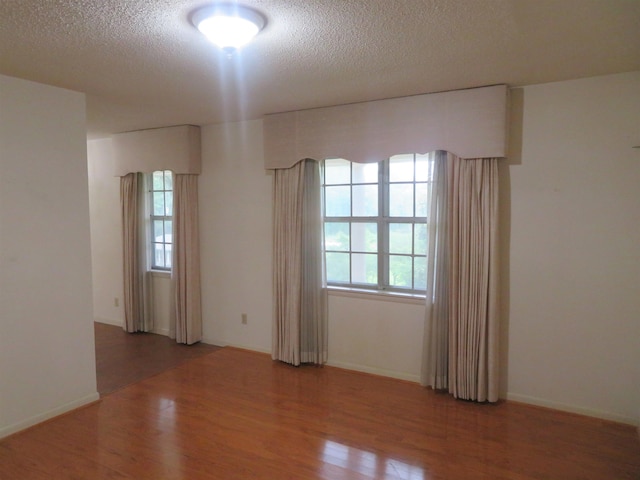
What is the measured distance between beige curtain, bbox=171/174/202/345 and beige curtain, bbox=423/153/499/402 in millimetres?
2749

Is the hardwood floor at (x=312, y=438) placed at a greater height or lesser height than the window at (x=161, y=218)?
lesser

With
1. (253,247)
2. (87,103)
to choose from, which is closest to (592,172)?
(253,247)

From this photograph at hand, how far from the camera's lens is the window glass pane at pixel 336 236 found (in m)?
4.40

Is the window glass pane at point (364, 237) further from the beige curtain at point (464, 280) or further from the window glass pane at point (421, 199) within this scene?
the beige curtain at point (464, 280)

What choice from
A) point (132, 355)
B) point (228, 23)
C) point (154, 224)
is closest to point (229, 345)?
point (132, 355)

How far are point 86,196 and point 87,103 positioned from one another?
3.08 ft

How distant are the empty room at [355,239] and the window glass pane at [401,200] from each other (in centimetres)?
1

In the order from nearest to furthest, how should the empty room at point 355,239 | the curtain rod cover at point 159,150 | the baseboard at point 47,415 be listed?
the empty room at point 355,239, the baseboard at point 47,415, the curtain rod cover at point 159,150

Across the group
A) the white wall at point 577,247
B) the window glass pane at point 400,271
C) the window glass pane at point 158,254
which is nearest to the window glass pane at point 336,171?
the window glass pane at point 400,271

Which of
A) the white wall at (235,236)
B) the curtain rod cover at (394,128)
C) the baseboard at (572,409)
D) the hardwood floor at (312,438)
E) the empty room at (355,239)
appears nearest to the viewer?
the empty room at (355,239)

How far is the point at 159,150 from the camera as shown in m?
5.13

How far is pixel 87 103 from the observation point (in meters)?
3.89

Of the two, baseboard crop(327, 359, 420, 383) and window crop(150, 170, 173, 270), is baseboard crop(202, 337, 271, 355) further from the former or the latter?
window crop(150, 170, 173, 270)

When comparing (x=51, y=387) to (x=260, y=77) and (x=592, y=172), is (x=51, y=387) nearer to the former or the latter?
(x=260, y=77)
